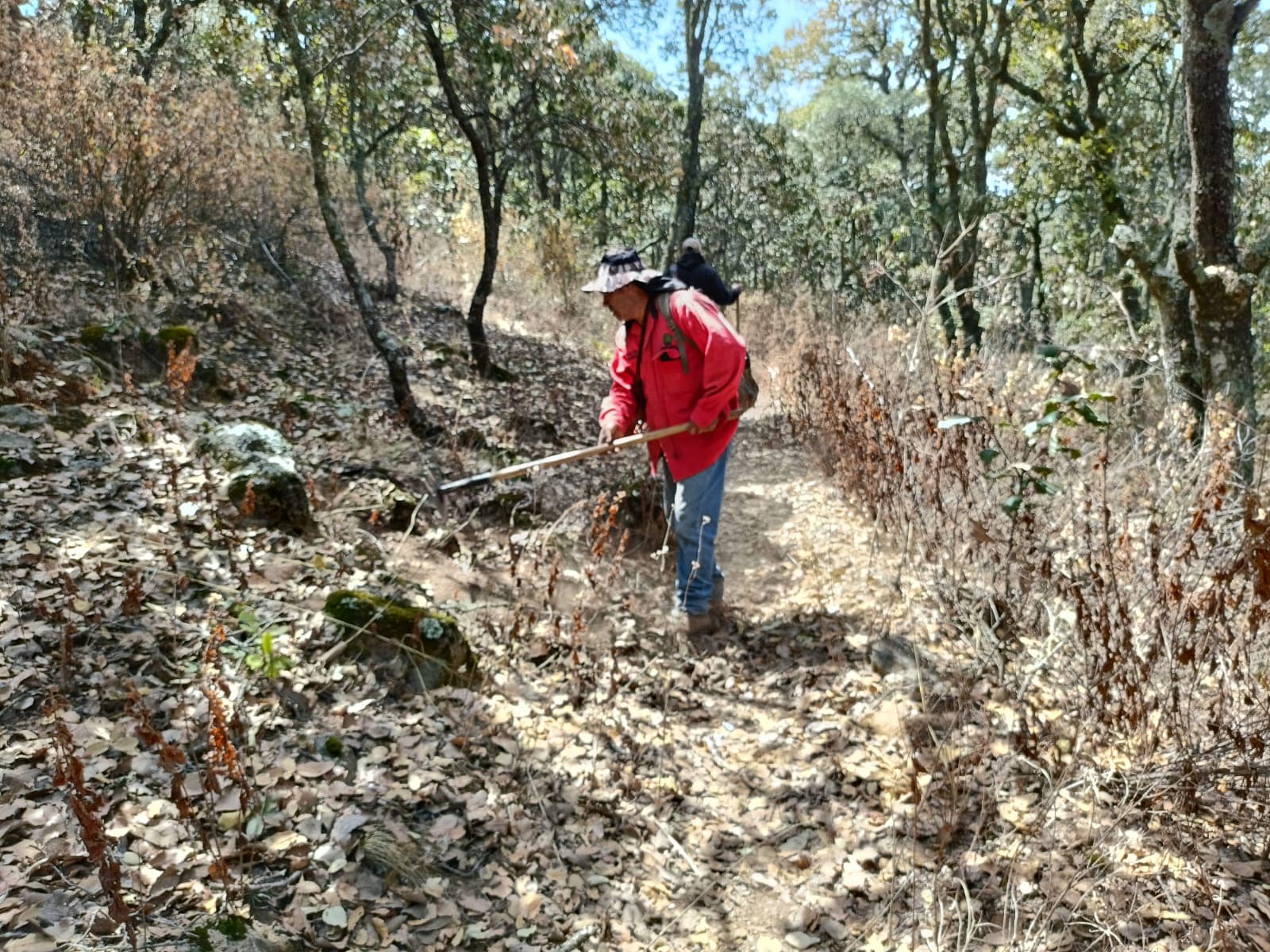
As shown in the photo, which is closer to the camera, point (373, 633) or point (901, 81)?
point (373, 633)

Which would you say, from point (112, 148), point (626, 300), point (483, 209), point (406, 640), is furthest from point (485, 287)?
point (406, 640)

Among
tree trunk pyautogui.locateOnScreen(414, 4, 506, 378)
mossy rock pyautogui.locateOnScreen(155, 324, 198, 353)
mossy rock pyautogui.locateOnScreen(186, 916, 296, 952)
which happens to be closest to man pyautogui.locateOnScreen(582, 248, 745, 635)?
mossy rock pyautogui.locateOnScreen(186, 916, 296, 952)

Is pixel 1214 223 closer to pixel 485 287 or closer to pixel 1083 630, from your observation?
pixel 1083 630

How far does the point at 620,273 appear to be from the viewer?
425 centimetres

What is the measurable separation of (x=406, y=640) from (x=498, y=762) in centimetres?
75

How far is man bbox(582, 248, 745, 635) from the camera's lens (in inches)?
165

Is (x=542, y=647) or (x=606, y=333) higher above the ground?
(x=606, y=333)

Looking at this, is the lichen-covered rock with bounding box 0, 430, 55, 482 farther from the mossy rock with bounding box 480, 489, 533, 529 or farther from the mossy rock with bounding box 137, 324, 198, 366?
the mossy rock with bounding box 480, 489, 533, 529

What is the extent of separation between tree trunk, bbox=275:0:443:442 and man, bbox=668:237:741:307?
2531 millimetres

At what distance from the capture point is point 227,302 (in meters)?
8.02

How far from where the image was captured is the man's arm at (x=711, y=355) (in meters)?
4.14

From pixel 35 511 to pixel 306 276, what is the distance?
6.03m

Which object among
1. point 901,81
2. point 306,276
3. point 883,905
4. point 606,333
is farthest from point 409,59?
point 901,81

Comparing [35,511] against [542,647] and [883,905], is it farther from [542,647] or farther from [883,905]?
[883,905]
